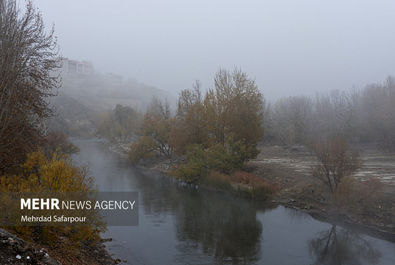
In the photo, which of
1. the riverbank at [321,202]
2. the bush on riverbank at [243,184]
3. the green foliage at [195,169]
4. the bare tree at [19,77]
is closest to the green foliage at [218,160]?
the green foliage at [195,169]

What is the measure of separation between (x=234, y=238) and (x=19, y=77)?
A: 1188 cm

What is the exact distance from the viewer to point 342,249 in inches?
599

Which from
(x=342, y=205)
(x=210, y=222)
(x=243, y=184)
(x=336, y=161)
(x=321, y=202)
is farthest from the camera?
(x=243, y=184)

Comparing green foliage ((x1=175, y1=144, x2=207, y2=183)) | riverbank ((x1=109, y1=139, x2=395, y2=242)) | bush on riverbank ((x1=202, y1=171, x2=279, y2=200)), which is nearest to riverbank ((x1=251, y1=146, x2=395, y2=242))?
riverbank ((x1=109, y1=139, x2=395, y2=242))

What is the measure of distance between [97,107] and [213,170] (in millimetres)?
151021

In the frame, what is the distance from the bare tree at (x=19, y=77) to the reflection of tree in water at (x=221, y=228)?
8.04m

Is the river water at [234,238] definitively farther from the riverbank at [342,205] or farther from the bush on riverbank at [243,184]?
the bush on riverbank at [243,184]

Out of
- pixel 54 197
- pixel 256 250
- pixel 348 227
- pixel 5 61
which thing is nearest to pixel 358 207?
pixel 348 227

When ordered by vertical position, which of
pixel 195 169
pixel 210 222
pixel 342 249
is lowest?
pixel 342 249

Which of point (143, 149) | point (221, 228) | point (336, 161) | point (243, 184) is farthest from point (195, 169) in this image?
point (143, 149)

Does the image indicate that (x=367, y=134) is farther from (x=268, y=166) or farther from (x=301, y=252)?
(x=301, y=252)

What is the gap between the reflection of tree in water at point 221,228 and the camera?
14.4 metres

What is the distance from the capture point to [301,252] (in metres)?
14.6

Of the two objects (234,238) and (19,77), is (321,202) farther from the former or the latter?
(19,77)
